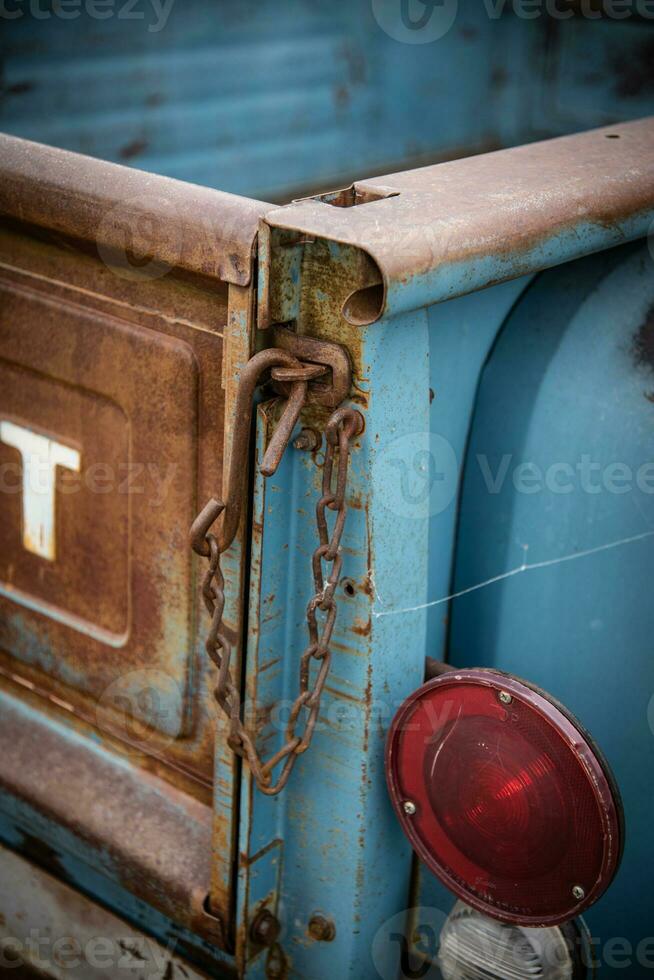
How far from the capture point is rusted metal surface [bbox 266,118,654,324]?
1.18 m

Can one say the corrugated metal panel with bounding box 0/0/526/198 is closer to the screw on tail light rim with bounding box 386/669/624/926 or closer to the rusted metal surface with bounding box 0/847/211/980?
the rusted metal surface with bounding box 0/847/211/980

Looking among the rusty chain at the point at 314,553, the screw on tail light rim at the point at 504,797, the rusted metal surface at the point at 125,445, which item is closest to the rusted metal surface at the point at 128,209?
the rusted metal surface at the point at 125,445

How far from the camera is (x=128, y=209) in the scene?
1379 mm

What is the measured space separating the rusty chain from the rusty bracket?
1cm

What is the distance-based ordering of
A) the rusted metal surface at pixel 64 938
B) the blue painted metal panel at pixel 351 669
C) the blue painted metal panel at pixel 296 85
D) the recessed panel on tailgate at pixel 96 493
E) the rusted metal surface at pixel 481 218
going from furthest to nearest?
the blue painted metal panel at pixel 296 85 → the rusted metal surface at pixel 64 938 → the recessed panel on tailgate at pixel 96 493 → the blue painted metal panel at pixel 351 669 → the rusted metal surface at pixel 481 218

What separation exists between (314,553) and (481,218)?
0.40 metres

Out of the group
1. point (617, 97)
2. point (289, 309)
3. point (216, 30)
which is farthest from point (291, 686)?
point (216, 30)

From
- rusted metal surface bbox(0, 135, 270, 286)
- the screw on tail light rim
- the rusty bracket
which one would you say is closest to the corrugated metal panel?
rusted metal surface bbox(0, 135, 270, 286)

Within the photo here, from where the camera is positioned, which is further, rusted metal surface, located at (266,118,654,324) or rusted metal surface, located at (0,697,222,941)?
rusted metal surface, located at (0,697,222,941)

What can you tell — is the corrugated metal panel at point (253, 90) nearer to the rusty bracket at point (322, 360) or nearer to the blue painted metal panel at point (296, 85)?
the blue painted metal panel at point (296, 85)

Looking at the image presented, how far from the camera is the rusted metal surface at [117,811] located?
1.58 metres

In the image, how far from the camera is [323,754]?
1.42 meters

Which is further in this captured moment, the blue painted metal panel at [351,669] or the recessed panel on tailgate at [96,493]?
the recessed panel on tailgate at [96,493]

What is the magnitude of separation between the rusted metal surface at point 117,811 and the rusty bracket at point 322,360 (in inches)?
25.3
